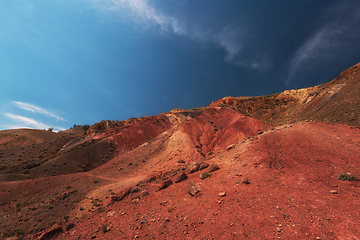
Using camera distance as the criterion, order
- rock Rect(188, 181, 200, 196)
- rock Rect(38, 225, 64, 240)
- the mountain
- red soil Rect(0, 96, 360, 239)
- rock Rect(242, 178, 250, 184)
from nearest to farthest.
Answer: red soil Rect(0, 96, 360, 239)
the mountain
rock Rect(38, 225, 64, 240)
rock Rect(242, 178, 250, 184)
rock Rect(188, 181, 200, 196)

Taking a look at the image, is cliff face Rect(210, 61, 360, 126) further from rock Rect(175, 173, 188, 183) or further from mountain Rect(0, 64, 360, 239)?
rock Rect(175, 173, 188, 183)

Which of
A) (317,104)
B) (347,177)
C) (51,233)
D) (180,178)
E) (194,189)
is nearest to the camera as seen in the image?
(347,177)

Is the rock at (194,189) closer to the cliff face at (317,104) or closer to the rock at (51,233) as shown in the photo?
the rock at (51,233)

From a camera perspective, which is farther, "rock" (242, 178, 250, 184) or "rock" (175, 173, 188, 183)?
"rock" (175, 173, 188, 183)

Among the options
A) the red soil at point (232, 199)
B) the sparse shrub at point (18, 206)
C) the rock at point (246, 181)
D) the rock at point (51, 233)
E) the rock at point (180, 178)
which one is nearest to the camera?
the red soil at point (232, 199)

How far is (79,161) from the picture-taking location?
27906 millimetres

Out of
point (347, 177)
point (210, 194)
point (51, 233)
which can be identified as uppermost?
point (210, 194)

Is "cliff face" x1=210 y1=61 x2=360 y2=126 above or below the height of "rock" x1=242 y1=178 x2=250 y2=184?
above

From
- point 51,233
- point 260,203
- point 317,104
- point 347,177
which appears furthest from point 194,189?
point 317,104

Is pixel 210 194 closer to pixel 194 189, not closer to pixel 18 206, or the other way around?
pixel 194 189

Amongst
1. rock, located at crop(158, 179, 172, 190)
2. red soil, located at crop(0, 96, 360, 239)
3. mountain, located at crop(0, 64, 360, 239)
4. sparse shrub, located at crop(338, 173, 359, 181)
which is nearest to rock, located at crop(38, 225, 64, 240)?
mountain, located at crop(0, 64, 360, 239)

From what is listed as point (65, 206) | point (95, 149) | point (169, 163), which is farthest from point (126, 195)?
point (95, 149)

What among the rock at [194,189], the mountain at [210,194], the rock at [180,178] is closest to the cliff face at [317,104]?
the mountain at [210,194]

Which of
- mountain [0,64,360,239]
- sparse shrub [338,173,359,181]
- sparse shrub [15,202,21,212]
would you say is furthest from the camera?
sparse shrub [15,202,21,212]
